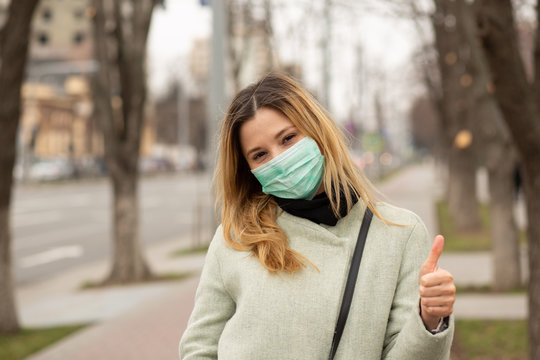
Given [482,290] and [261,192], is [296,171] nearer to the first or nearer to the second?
[261,192]

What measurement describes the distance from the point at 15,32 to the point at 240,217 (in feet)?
19.3

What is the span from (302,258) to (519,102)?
3.54m

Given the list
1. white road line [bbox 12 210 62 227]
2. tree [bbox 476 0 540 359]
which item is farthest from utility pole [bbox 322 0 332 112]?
tree [bbox 476 0 540 359]

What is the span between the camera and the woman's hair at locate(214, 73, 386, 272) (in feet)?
6.52

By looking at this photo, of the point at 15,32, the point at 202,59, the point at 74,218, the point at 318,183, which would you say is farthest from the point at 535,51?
the point at 202,59

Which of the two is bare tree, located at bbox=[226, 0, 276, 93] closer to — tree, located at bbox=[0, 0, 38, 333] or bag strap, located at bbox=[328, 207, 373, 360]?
tree, located at bbox=[0, 0, 38, 333]

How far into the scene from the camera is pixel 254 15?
1877 cm

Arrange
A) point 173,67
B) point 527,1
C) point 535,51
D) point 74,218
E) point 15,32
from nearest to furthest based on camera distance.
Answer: point 535,51 < point 15,32 < point 527,1 < point 74,218 < point 173,67

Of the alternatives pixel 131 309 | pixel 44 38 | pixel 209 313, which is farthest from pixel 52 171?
pixel 209 313

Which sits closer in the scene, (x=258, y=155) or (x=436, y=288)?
(x=436, y=288)

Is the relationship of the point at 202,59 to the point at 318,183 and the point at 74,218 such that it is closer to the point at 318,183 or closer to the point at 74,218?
the point at 74,218

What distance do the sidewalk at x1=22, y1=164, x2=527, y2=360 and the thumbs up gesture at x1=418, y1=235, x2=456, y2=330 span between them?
497 cm

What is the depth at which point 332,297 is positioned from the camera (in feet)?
6.23

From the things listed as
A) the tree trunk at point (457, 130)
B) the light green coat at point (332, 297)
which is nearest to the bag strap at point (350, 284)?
the light green coat at point (332, 297)
